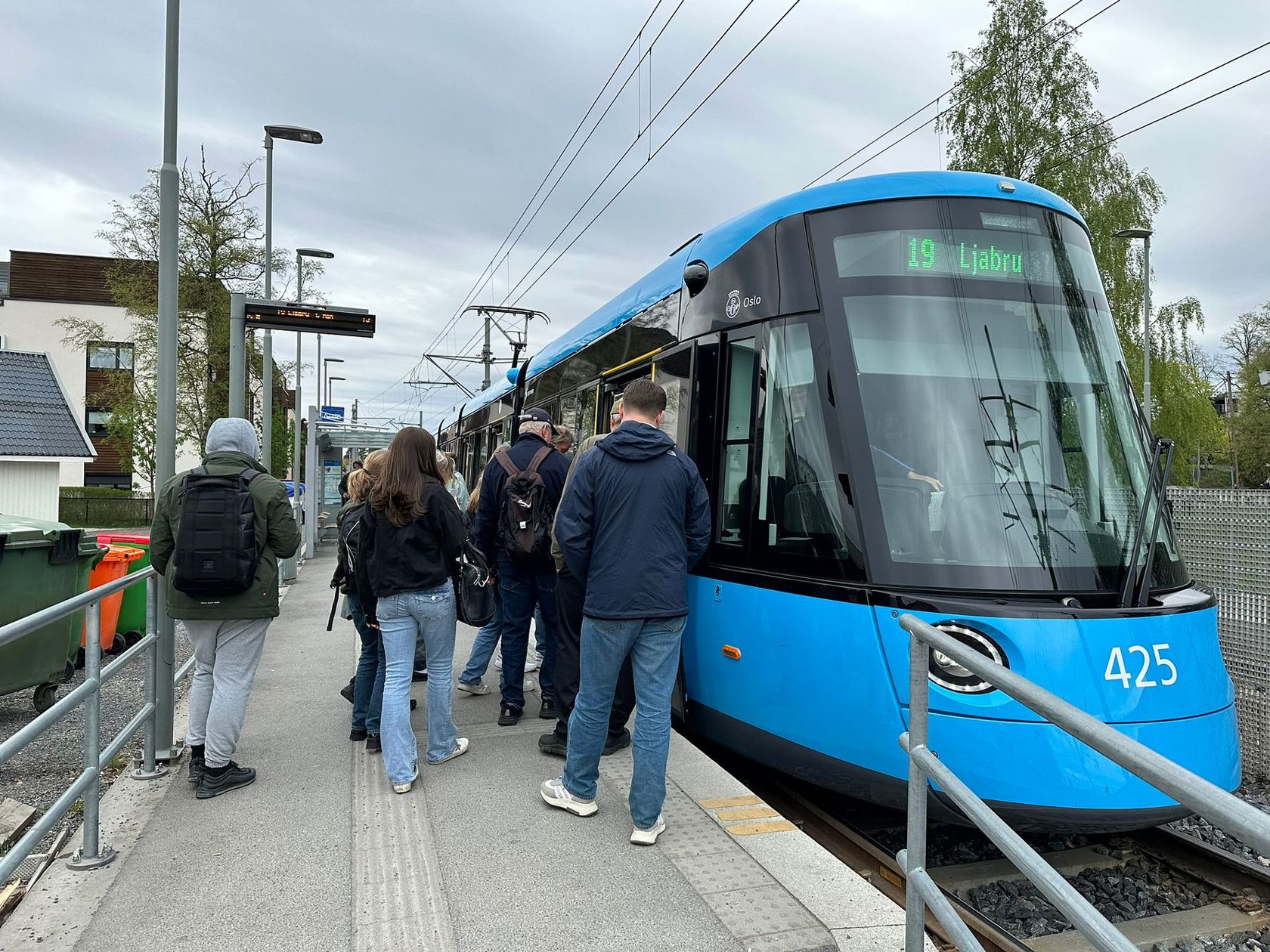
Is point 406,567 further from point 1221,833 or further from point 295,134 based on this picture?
point 295,134

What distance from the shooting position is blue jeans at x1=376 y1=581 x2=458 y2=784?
4.25 meters

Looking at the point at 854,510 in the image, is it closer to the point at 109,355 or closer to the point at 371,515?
the point at 371,515

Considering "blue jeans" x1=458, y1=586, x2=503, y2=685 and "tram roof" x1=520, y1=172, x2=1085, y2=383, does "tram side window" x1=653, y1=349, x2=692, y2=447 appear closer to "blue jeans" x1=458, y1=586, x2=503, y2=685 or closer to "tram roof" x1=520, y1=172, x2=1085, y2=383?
"tram roof" x1=520, y1=172, x2=1085, y2=383

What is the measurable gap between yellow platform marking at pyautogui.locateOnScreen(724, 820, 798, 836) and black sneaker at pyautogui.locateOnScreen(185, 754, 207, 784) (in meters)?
2.43

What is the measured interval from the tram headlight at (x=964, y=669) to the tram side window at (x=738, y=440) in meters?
1.17

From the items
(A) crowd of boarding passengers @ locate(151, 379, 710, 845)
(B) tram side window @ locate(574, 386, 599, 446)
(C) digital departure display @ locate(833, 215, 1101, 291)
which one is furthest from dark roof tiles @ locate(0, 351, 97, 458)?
(C) digital departure display @ locate(833, 215, 1101, 291)

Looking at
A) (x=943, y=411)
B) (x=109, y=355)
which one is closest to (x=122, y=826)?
(x=943, y=411)

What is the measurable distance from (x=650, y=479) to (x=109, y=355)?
4431 cm

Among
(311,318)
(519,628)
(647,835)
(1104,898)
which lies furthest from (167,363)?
(311,318)

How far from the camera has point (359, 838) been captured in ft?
12.1

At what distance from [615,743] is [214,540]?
2191 millimetres

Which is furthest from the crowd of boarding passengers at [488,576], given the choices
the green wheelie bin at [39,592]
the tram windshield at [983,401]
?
the green wheelie bin at [39,592]

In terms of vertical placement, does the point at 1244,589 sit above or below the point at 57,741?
above

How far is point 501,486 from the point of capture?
5316mm
